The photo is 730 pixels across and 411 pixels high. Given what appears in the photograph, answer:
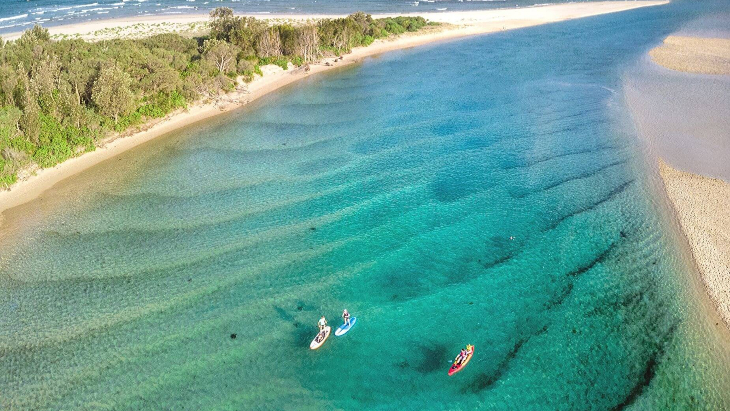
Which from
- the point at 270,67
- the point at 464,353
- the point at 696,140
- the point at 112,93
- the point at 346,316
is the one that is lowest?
the point at 464,353

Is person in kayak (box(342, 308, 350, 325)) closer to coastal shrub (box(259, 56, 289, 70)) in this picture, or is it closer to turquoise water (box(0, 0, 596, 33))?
coastal shrub (box(259, 56, 289, 70))

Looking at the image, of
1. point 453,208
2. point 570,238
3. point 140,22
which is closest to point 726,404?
point 570,238

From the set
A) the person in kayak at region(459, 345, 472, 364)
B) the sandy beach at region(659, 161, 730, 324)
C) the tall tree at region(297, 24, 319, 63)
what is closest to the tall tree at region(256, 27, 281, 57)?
the tall tree at region(297, 24, 319, 63)

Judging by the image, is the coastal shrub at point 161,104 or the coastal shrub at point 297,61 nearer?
the coastal shrub at point 161,104

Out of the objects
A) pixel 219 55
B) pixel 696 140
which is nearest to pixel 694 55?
pixel 696 140

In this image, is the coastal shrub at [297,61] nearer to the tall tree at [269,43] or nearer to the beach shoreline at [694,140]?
the tall tree at [269,43]

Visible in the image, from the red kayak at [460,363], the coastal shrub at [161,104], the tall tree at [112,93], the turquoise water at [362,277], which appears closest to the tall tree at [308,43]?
the coastal shrub at [161,104]

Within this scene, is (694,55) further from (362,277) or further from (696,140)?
(362,277)
